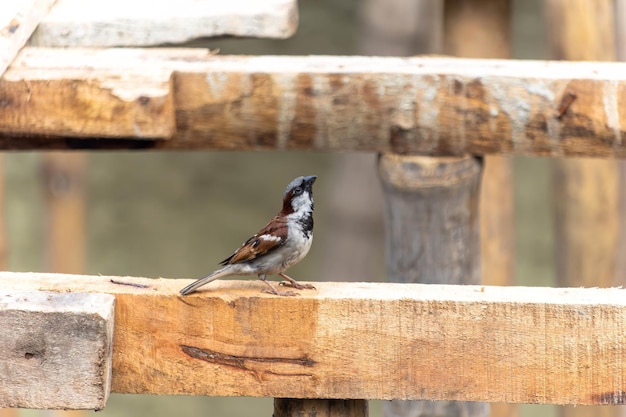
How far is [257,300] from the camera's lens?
233cm

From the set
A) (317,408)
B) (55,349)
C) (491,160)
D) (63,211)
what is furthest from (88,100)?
(63,211)

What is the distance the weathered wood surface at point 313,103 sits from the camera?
302cm

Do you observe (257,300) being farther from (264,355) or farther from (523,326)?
(523,326)

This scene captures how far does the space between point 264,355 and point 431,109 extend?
43.3 inches

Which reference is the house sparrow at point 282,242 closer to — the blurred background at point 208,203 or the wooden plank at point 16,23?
the wooden plank at point 16,23

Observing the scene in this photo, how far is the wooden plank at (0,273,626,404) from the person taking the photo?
90.5 inches

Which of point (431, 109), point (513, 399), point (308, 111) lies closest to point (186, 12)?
point (308, 111)

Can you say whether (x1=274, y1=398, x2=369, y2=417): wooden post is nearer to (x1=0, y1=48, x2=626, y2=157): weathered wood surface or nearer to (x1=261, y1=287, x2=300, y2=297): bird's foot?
(x1=261, y1=287, x2=300, y2=297): bird's foot

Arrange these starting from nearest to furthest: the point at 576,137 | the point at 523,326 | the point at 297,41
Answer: the point at 523,326
the point at 576,137
the point at 297,41

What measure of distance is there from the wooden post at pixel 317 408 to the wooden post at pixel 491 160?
2491mm

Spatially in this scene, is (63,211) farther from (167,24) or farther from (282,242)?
(282,242)

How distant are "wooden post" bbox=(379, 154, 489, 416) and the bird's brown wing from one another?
42.2 inches

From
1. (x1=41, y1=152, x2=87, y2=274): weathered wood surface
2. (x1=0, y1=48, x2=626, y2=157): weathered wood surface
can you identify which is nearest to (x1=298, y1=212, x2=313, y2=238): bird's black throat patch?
(x1=0, y1=48, x2=626, y2=157): weathered wood surface

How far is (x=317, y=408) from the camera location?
2500 millimetres
